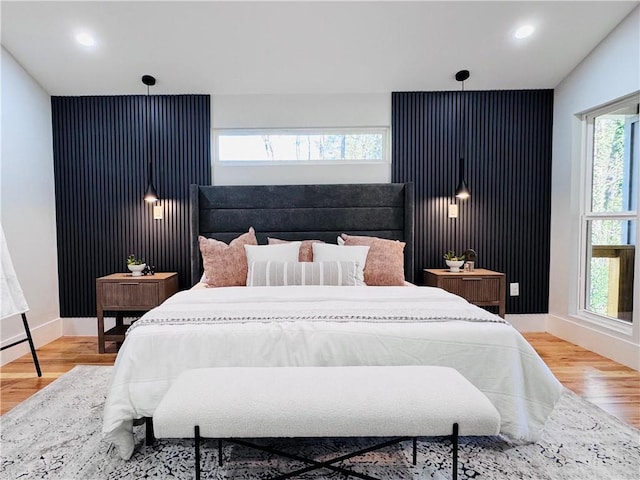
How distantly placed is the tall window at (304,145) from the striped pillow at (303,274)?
1.50m

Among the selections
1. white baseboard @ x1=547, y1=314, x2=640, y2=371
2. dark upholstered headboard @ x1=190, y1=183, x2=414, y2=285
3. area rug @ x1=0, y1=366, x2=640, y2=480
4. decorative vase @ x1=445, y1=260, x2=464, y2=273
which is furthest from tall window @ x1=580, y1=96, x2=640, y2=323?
dark upholstered headboard @ x1=190, y1=183, x2=414, y2=285

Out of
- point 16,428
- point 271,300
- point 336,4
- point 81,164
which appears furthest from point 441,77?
point 16,428

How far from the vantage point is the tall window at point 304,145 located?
399 centimetres

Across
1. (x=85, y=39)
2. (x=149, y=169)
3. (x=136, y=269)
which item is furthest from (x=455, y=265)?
(x=85, y=39)

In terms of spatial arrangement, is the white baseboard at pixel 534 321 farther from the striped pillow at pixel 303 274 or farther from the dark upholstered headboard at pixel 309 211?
the striped pillow at pixel 303 274

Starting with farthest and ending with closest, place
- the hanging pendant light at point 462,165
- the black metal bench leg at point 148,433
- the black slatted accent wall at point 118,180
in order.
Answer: the black slatted accent wall at point 118,180
the hanging pendant light at point 462,165
the black metal bench leg at point 148,433

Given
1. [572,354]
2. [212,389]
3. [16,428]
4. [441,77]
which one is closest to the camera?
[212,389]

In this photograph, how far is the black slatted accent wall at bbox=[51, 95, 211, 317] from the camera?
388 cm

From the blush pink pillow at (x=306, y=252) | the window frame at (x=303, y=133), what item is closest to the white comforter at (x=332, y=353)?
the blush pink pillow at (x=306, y=252)

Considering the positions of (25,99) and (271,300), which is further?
(25,99)

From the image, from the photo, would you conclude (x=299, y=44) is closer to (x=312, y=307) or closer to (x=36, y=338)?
(x=312, y=307)

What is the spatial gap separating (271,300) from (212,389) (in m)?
0.83

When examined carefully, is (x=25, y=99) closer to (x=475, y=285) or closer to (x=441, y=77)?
(x=441, y=77)

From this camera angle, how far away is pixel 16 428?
2133mm
